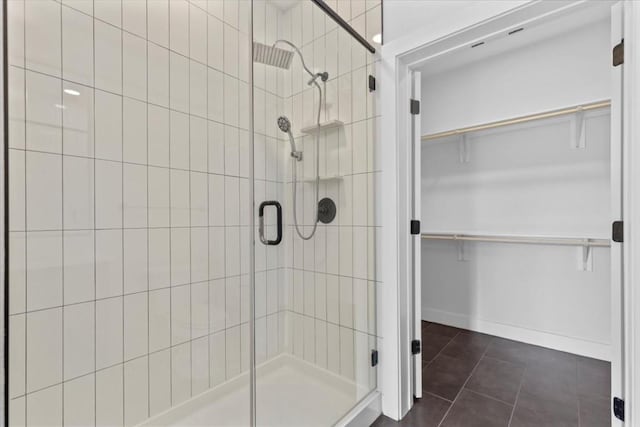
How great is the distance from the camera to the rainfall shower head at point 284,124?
4.28 feet

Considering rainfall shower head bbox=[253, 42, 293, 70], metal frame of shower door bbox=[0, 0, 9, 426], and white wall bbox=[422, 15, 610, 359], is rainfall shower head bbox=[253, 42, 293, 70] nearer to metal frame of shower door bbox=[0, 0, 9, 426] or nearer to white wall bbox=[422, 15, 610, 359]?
metal frame of shower door bbox=[0, 0, 9, 426]

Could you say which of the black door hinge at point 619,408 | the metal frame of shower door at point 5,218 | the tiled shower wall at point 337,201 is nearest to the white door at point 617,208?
the black door hinge at point 619,408

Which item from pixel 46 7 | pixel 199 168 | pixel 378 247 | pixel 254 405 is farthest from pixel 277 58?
pixel 254 405

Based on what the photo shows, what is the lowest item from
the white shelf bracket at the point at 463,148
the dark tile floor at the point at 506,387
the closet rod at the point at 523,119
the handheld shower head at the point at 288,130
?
the dark tile floor at the point at 506,387

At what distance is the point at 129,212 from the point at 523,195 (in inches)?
115

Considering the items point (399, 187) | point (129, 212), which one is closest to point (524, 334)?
point (399, 187)

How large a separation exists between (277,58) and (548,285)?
275 cm

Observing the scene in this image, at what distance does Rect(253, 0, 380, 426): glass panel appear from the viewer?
1.30m

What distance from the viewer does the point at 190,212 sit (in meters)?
1.56

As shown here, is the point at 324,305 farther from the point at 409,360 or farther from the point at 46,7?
the point at 46,7

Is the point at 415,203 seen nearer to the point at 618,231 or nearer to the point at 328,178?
the point at 328,178

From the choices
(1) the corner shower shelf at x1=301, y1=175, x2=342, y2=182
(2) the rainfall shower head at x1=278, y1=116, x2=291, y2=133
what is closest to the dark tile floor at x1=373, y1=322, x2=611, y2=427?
(1) the corner shower shelf at x1=301, y1=175, x2=342, y2=182

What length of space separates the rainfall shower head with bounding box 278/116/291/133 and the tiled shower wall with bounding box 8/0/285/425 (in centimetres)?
9

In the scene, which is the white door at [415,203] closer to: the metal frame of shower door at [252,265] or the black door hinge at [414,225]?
the black door hinge at [414,225]
